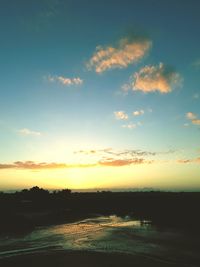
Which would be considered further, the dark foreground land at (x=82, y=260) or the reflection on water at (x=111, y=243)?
the reflection on water at (x=111, y=243)

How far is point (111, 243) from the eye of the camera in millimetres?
26156

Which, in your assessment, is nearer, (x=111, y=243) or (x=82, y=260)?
(x=82, y=260)

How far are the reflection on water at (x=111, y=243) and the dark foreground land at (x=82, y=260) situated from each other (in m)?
1.49

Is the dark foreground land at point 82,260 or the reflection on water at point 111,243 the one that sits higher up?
the reflection on water at point 111,243

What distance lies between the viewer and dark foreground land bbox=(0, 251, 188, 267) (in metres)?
18.7

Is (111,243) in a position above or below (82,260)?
above

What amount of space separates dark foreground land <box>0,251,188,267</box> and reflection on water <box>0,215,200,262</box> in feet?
4.88

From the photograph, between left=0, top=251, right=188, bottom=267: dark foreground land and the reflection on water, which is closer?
left=0, top=251, right=188, bottom=267: dark foreground land

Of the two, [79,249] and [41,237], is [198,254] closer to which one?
[79,249]

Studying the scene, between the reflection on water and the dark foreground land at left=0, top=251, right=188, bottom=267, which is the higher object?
the reflection on water

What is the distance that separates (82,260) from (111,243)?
697 cm

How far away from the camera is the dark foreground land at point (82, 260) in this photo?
18.7 m

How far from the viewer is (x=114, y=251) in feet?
74.4

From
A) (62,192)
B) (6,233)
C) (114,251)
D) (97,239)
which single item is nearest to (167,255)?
(114,251)
